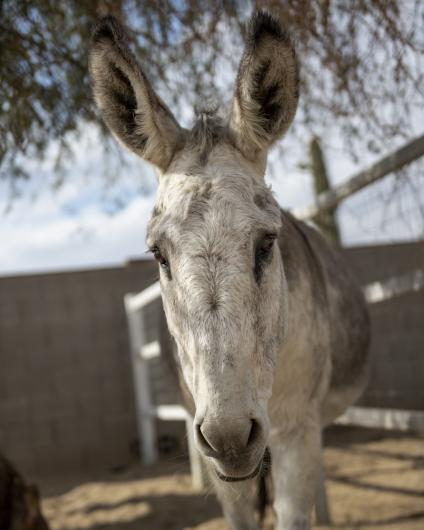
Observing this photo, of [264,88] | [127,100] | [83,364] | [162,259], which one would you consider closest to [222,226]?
[162,259]

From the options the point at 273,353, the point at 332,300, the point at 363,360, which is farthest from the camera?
the point at 363,360

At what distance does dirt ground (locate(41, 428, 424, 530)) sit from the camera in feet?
15.5

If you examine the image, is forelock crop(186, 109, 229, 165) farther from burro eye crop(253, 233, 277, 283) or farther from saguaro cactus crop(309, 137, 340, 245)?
saguaro cactus crop(309, 137, 340, 245)

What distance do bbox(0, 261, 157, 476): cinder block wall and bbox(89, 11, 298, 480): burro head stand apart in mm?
5908

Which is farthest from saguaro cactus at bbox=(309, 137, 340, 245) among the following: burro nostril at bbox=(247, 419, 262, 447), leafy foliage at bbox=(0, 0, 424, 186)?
burro nostril at bbox=(247, 419, 262, 447)

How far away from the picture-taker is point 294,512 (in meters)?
2.68

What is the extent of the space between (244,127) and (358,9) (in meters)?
1.38

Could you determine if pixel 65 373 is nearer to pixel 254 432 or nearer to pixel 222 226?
pixel 222 226

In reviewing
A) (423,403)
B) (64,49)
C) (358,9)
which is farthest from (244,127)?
(423,403)

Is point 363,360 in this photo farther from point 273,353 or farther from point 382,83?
point 273,353

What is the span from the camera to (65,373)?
873cm

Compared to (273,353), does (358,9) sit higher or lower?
higher

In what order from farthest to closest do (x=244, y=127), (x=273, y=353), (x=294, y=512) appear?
1. (x=294, y=512)
2. (x=244, y=127)
3. (x=273, y=353)

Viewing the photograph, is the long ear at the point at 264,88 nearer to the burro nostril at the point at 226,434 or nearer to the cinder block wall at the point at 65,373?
the burro nostril at the point at 226,434
